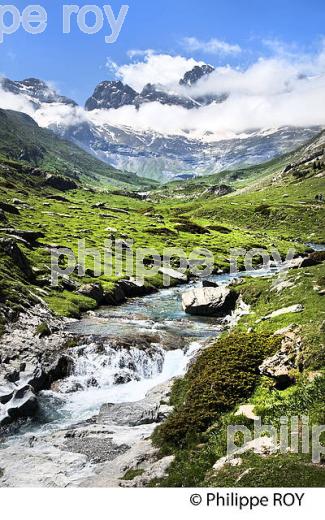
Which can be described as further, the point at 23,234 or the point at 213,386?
the point at 23,234

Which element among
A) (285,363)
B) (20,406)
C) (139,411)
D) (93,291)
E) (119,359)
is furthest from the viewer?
(93,291)

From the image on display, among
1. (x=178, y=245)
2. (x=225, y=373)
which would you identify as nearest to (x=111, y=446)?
(x=225, y=373)

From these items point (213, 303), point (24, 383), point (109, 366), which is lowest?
point (24, 383)

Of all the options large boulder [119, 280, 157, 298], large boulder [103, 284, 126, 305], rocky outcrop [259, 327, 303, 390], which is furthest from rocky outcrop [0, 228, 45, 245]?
rocky outcrop [259, 327, 303, 390]

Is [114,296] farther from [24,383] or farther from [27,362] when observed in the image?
[24,383]

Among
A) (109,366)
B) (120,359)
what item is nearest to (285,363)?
(120,359)

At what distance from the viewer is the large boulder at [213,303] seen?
58.2m

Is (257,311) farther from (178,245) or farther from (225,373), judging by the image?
(178,245)

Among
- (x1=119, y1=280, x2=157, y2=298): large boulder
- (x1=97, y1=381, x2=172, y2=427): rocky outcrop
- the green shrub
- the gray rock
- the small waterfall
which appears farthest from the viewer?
the gray rock

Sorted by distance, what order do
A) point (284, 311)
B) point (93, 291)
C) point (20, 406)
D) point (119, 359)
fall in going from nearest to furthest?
point (20, 406) < point (284, 311) < point (119, 359) < point (93, 291)

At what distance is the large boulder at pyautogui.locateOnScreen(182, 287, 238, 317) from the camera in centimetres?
5816

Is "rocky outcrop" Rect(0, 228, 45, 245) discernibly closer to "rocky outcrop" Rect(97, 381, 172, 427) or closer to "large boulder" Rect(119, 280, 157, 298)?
"large boulder" Rect(119, 280, 157, 298)

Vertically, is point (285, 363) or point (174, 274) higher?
point (174, 274)

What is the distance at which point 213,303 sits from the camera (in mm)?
58656
